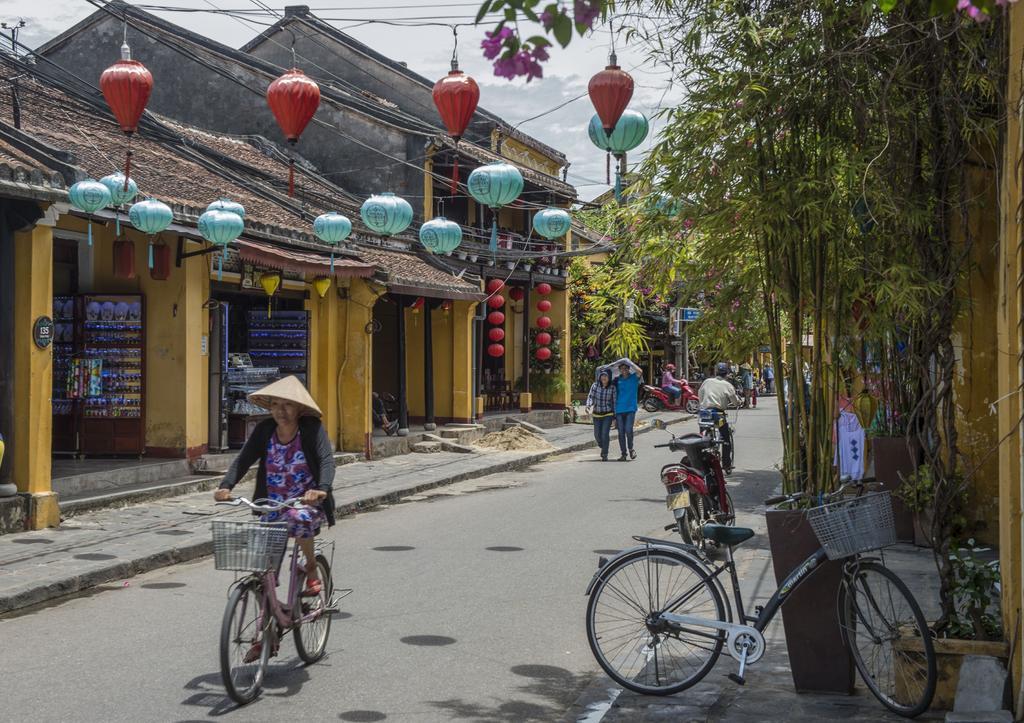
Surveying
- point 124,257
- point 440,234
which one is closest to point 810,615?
point 124,257

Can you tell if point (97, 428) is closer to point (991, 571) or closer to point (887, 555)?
point (887, 555)

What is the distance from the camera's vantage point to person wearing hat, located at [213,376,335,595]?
6590mm

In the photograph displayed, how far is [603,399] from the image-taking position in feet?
63.9

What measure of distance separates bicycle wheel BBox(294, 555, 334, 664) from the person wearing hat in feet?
0.30

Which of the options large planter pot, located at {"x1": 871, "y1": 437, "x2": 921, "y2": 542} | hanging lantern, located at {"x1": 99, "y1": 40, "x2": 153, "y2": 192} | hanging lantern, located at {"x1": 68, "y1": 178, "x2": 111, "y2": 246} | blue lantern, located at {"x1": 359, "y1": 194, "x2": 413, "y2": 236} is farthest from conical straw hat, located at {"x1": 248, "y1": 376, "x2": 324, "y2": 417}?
blue lantern, located at {"x1": 359, "y1": 194, "x2": 413, "y2": 236}

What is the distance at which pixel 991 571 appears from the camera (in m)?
5.72

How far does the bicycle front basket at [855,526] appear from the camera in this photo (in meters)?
5.44

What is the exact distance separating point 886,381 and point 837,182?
14.3 feet

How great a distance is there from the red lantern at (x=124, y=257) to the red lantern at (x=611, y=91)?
709 centimetres

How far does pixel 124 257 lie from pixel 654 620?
1052 cm

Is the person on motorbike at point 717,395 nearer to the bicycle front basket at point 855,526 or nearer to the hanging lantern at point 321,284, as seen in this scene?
the hanging lantern at point 321,284

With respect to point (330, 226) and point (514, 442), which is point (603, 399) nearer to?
point (514, 442)

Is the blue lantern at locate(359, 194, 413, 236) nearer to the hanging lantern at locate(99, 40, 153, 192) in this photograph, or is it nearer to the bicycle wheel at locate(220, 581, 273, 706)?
the hanging lantern at locate(99, 40, 153, 192)

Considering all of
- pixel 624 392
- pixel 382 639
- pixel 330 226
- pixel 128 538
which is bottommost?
pixel 382 639
